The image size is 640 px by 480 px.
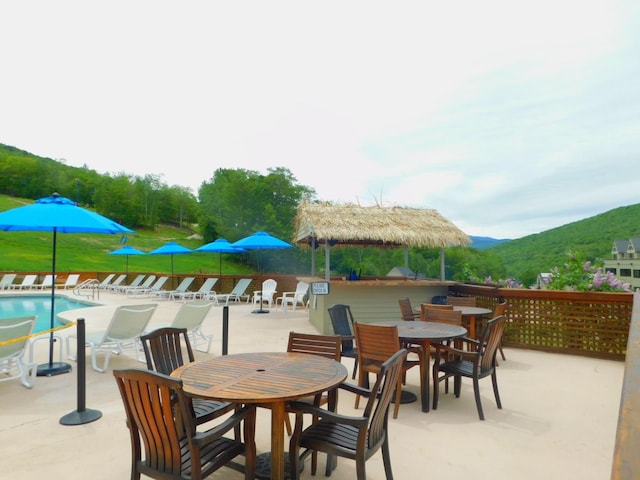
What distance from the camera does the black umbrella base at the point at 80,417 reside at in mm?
3473

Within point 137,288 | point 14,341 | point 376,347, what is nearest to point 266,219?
point 137,288

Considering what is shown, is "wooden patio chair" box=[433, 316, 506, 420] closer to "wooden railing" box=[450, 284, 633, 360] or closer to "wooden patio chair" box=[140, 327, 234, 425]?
"wooden patio chair" box=[140, 327, 234, 425]

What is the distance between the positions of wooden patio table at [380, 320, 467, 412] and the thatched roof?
152 inches

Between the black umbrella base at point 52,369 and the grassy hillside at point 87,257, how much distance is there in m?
21.3

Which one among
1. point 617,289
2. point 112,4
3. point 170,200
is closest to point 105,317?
point 112,4

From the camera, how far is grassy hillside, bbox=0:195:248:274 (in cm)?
2734

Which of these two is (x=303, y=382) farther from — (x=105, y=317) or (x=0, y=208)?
(x=0, y=208)

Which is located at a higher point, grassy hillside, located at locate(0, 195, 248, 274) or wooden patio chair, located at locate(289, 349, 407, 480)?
grassy hillside, located at locate(0, 195, 248, 274)

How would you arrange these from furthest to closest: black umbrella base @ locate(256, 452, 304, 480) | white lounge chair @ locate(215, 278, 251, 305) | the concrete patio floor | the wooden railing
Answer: white lounge chair @ locate(215, 278, 251, 305) → the wooden railing → the concrete patio floor → black umbrella base @ locate(256, 452, 304, 480)

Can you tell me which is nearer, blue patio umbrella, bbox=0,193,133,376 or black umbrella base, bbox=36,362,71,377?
blue patio umbrella, bbox=0,193,133,376

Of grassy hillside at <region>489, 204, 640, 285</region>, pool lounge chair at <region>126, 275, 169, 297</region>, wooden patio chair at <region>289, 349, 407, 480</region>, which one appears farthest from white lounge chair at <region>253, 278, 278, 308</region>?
grassy hillside at <region>489, 204, 640, 285</region>

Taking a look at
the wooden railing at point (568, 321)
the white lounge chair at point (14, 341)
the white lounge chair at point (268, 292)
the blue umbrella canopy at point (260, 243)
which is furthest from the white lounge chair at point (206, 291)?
the wooden railing at point (568, 321)

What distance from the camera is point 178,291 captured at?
570 inches

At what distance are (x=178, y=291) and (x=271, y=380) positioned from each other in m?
13.0
